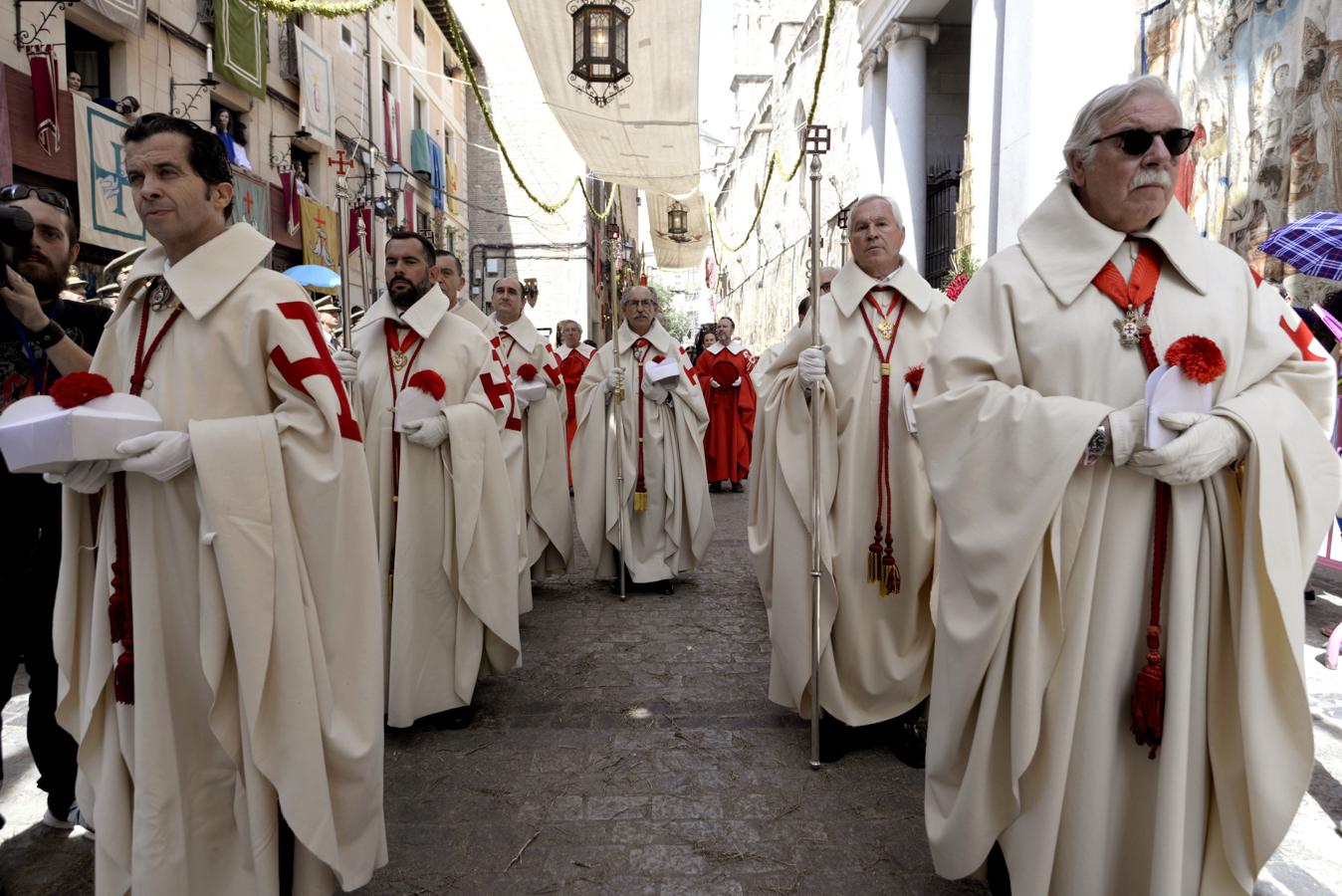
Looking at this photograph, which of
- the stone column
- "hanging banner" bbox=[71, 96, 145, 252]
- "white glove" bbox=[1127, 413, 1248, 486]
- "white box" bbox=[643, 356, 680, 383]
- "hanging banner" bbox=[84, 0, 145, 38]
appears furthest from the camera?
the stone column

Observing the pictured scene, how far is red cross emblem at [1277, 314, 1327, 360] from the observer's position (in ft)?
7.69

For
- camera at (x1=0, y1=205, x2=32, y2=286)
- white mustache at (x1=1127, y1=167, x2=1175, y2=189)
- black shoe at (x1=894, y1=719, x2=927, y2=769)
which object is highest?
white mustache at (x1=1127, y1=167, x2=1175, y2=189)

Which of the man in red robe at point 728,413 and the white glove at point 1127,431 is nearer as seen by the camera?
the white glove at point 1127,431

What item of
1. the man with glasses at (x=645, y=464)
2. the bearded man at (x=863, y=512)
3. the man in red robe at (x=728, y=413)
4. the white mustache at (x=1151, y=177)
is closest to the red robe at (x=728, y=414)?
the man in red robe at (x=728, y=413)

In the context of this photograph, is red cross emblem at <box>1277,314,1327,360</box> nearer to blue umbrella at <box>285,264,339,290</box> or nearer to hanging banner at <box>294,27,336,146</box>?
blue umbrella at <box>285,264,339,290</box>

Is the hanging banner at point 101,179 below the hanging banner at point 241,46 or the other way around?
below

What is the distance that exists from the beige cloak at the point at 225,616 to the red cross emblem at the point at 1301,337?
2.57m

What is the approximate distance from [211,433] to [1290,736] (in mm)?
2719

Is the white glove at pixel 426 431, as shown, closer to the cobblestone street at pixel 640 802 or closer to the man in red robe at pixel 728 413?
the cobblestone street at pixel 640 802

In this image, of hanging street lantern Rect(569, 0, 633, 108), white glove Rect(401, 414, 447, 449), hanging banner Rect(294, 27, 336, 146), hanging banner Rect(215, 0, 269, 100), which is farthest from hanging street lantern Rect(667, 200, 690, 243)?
white glove Rect(401, 414, 447, 449)

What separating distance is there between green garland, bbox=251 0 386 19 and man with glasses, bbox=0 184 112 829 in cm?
Result: 364

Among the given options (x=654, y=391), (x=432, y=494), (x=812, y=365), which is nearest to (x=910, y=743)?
(x=812, y=365)

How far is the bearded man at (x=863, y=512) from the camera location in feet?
12.2

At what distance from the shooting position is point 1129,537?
2201mm
